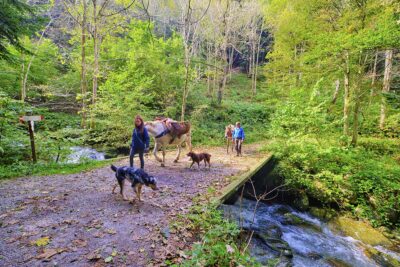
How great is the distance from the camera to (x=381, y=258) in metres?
5.98

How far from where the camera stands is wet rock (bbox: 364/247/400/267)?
5.79m

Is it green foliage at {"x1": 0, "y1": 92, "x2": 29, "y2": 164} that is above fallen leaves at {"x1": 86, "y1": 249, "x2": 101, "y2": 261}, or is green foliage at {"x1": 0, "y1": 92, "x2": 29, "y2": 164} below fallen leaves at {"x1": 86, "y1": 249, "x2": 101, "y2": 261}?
above

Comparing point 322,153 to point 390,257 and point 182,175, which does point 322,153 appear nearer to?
point 390,257

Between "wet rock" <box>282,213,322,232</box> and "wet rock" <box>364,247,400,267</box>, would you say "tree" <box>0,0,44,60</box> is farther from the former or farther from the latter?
"wet rock" <box>364,247,400,267</box>

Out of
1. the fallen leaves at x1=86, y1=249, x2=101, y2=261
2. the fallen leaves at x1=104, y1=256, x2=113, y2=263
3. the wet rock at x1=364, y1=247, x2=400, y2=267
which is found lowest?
the wet rock at x1=364, y1=247, x2=400, y2=267

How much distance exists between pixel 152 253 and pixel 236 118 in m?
19.1

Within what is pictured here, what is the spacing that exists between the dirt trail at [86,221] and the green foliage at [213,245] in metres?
0.38

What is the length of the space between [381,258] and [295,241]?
6.87ft

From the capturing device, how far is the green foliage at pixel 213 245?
320 cm

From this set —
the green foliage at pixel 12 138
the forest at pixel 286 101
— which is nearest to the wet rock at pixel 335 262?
the forest at pixel 286 101

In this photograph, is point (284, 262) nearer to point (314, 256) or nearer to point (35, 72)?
point (314, 256)

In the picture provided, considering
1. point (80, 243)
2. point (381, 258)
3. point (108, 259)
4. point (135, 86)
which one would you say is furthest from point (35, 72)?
point (381, 258)

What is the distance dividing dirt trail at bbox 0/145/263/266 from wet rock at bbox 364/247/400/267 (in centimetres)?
417

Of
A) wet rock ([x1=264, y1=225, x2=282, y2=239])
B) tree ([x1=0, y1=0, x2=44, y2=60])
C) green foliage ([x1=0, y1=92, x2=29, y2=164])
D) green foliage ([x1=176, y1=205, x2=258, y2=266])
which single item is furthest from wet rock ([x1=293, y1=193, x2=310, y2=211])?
tree ([x1=0, y1=0, x2=44, y2=60])
